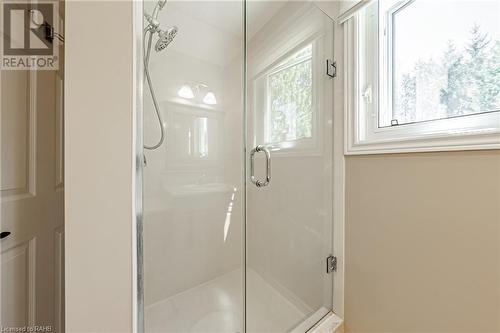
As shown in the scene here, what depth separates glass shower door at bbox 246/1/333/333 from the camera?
4.26 ft

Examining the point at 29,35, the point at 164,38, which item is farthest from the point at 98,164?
the point at 164,38

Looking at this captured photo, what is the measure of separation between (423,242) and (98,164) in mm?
1272

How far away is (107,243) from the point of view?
669 mm

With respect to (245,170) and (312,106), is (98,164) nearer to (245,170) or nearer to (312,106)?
(245,170)

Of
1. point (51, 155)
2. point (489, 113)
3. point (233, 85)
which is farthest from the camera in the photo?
point (233, 85)

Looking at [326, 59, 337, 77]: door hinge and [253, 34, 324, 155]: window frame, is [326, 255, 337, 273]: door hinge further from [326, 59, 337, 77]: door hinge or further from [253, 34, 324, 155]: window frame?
[326, 59, 337, 77]: door hinge

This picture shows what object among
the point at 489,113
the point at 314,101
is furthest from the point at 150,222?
the point at 489,113

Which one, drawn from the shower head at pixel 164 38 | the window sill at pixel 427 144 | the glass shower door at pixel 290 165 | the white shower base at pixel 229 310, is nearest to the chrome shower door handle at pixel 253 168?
the glass shower door at pixel 290 165

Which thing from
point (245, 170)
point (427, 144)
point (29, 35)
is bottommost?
point (245, 170)

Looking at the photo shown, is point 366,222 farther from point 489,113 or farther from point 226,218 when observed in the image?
point 226,218

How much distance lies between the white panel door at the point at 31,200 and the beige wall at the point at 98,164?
376 mm

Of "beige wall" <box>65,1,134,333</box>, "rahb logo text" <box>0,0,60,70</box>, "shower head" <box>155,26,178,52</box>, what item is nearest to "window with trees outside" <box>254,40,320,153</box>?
"shower head" <box>155,26,178,52</box>

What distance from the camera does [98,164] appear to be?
2.17 ft

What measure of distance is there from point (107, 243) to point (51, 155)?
56cm
